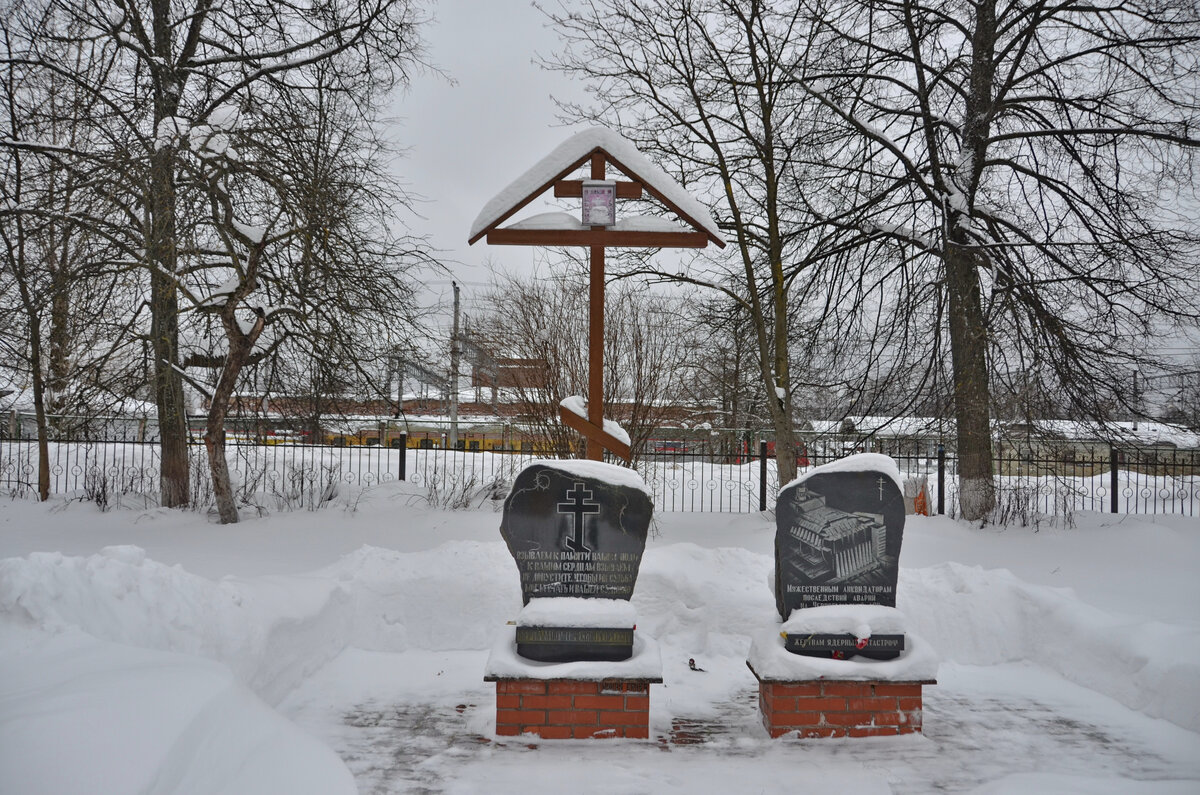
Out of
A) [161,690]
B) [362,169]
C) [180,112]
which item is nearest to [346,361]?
[362,169]

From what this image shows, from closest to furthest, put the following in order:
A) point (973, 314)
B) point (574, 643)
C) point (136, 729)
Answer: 1. point (136, 729)
2. point (574, 643)
3. point (973, 314)

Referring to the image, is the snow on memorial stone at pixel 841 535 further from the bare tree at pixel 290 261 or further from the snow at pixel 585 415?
the bare tree at pixel 290 261

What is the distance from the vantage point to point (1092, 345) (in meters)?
9.50

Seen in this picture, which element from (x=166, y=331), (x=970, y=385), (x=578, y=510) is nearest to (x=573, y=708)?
(x=578, y=510)

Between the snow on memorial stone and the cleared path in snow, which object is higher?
the snow on memorial stone

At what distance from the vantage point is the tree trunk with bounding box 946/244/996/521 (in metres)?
9.49

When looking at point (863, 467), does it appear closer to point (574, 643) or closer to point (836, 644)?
point (836, 644)

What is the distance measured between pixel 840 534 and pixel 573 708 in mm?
2126

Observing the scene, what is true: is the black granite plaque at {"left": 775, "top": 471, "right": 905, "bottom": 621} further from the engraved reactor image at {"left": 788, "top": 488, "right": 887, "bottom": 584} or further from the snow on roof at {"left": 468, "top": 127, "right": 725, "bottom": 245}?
the snow on roof at {"left": 468, "top": 127, "right": 725, "bottom": 245}

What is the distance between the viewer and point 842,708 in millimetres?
4855

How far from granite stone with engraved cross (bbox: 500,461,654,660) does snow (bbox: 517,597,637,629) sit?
0.13 m

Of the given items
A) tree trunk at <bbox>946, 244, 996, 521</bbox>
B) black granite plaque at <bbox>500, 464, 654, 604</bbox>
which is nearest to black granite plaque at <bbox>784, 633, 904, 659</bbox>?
black granite plaque at <bbox>500, 464, 654, 604</bbox>

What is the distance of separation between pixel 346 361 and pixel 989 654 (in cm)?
796

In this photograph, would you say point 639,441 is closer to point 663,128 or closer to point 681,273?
point 681,273
